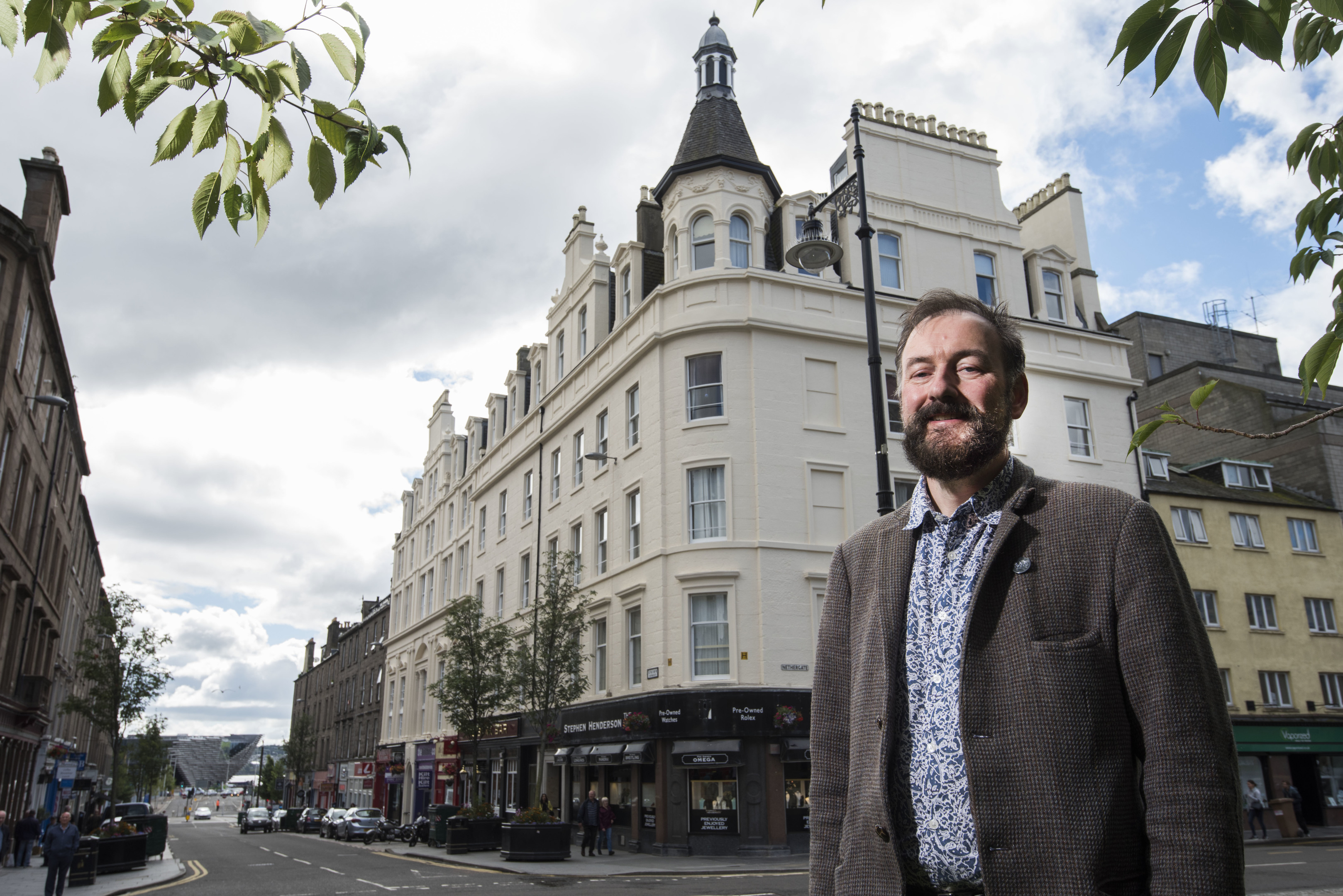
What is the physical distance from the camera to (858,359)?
28188 mm

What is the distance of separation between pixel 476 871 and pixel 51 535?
2238cm

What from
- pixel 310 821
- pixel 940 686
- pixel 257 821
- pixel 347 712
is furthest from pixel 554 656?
pixel 347 712

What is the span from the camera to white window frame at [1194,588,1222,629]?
32.3m

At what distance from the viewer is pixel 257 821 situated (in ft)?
186

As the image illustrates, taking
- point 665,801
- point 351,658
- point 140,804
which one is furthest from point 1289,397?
point 351,658

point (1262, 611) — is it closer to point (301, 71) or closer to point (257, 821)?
point (301, 71)

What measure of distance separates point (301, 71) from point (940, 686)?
262 cm

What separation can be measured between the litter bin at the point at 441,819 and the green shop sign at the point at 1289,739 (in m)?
26.4

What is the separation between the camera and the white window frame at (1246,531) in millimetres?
34188

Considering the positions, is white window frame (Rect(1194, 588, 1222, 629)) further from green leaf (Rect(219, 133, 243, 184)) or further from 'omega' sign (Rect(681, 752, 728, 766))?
green leaf (Rect(219, 133, 243, 184))

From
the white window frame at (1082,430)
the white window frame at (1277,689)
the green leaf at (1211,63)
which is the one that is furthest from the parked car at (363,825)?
the green leaf at (1211,63)

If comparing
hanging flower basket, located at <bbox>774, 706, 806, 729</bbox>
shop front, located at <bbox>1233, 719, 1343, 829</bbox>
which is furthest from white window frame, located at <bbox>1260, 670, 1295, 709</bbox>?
hanging flower basket, located at <bbox>774, 706, 806, 729</bbox>

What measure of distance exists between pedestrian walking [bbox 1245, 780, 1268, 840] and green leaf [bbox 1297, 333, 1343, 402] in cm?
3030

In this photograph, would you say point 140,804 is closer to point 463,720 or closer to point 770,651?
point 463,720
